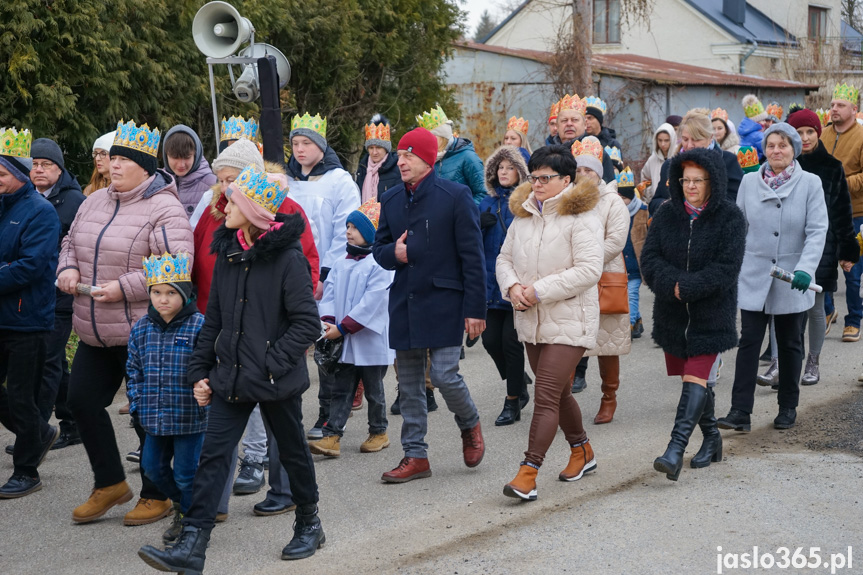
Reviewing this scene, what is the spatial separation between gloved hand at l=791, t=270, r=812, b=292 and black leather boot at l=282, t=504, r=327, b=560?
143 inches

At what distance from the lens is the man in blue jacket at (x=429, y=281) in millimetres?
6387

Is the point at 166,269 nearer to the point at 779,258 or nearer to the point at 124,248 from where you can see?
the point at 124,248

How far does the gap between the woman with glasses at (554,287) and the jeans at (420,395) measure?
1.64 feet

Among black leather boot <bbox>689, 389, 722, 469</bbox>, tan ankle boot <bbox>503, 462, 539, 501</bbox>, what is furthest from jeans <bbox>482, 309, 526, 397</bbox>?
tan ankle boot <bbox>503, 462, 539, 501</bbox>

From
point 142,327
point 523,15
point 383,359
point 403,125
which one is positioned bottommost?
point 383,359

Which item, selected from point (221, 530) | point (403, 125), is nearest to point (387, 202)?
point (221, 530)

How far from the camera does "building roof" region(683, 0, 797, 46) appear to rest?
3823 cm

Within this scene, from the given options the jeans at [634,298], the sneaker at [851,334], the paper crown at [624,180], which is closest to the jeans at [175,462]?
the paper crown at [624,180]

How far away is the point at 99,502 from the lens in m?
5.89

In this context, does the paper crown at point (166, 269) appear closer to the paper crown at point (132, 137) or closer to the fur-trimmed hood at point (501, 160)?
the paper crown at point (132, 137)

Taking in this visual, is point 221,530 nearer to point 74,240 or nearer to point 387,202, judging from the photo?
point 74,240

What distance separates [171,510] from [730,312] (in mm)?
3507

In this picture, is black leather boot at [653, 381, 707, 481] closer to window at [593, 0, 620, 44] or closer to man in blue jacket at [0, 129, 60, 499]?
man in blue jacket at [0, 129, 60, 499]

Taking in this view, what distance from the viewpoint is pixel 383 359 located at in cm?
715
